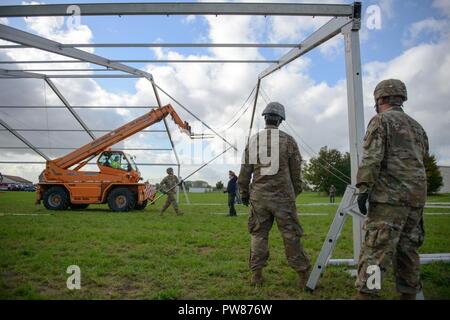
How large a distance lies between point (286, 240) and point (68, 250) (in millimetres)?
A: 4011

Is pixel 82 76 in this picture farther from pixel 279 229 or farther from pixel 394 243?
pixel 394 243

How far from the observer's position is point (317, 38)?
18.6 feet

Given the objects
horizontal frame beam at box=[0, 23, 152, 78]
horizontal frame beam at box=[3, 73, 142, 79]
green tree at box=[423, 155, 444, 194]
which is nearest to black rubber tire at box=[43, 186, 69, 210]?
horizontal frame beam at box=[3, 73, 142, 79]

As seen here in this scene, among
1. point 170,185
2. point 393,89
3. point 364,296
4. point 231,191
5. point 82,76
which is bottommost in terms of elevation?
point 364,296

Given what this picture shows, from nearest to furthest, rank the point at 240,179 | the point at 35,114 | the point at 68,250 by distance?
the point at 240,179 < the point at 68,250 < the point at 35,114

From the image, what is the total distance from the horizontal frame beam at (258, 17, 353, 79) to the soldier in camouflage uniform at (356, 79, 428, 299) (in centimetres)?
229

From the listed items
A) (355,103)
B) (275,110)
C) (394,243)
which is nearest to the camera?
(394,243)

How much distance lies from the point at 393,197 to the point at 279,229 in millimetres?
1318

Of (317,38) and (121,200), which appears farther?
(121,200)

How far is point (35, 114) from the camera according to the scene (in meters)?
13.7

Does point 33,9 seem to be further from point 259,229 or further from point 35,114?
point 35,114

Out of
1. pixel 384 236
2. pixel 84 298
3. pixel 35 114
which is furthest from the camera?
pixel 35 114

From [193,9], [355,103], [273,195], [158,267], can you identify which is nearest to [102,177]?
[158,267]

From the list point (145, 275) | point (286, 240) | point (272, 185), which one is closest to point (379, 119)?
point (272, 185)
